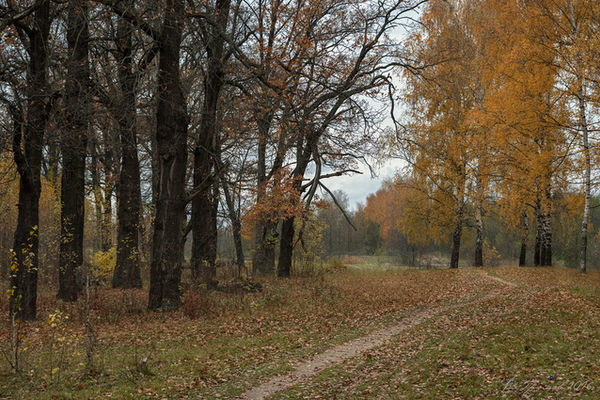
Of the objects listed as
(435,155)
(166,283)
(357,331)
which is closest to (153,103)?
(166,283)

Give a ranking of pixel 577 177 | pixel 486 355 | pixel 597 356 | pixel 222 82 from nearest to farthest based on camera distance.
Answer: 1. pixel 597 356
2. pixel 486 355
3. pixel 222 82
4. pixel 577 177

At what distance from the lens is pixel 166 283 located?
425 inches

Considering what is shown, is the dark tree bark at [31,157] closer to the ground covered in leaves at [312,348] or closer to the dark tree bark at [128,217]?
the ground covered in leaves at [312,348]

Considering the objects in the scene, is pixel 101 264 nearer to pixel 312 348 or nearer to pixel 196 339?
pixel 196 339

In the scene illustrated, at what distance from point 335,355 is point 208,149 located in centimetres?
710

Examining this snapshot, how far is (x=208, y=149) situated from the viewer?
40.8ft

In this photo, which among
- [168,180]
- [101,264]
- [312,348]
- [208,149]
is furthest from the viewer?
[101,264]

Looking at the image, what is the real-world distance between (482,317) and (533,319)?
1197mm

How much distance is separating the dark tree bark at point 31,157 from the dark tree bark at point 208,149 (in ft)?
12.1

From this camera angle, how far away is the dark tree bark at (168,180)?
10.6 m

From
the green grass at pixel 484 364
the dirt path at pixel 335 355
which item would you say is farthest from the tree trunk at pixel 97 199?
the green grass at pixel 484 364

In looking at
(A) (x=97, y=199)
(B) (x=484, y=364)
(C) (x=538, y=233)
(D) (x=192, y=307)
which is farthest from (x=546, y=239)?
(A) (x=97, y=199)

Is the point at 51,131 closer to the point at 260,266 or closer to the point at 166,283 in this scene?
the point at 166,283

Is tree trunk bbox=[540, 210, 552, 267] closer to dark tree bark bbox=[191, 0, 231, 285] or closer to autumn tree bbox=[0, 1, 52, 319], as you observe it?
dark tree bark bbox=[191, 0, 231, 285]
